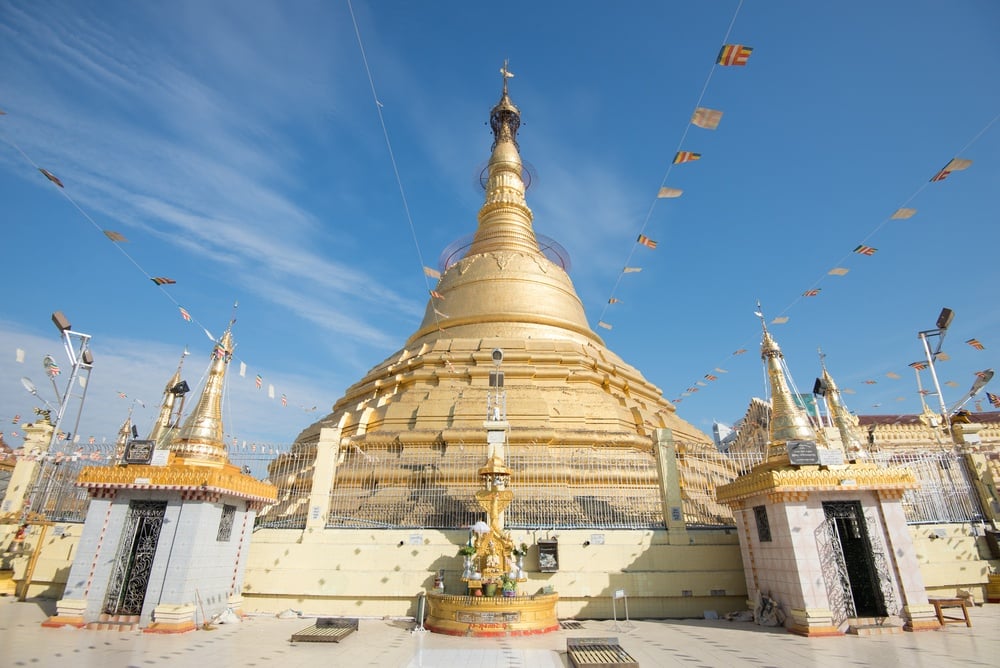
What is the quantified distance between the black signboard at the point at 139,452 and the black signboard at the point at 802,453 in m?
13.5

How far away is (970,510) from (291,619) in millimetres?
17951

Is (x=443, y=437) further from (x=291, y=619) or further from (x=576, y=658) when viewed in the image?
(x=576, y=658)

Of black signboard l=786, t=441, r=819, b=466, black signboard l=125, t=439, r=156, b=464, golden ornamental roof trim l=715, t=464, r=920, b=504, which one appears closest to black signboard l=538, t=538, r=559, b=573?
golden ornamental roof trim l=715, t=464, r=920, b=504

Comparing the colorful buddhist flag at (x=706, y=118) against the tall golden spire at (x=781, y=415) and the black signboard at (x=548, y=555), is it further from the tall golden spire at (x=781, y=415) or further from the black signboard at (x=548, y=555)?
the black signboard at (x=548, y=555)

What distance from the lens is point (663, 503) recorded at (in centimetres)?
1291

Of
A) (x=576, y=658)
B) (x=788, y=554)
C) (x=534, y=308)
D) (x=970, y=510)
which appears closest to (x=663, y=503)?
(x=788, y=554)

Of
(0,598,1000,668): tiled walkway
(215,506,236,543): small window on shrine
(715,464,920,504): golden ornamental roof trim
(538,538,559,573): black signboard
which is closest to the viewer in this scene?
(0,598,1000,668): tiled walkway

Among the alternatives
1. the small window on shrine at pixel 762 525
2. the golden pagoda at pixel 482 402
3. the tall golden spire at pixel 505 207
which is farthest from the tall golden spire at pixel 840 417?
the tall golden spire at pixel 505 207

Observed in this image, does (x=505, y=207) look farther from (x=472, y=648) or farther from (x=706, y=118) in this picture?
(x=472, y=648)

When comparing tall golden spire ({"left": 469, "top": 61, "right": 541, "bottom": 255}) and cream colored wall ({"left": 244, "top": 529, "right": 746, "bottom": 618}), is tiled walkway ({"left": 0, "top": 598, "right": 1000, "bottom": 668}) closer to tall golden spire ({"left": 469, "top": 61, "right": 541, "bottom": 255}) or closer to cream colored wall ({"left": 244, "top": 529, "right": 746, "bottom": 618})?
cream colored wall ({"left": 244, "top": 529, "right": 746, "bottom": 618})

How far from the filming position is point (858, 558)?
421 inches

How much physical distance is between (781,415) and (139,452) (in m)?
14.2

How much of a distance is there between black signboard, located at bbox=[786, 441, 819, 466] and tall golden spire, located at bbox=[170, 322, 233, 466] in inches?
490

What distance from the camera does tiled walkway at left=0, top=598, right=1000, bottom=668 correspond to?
24.3ft
